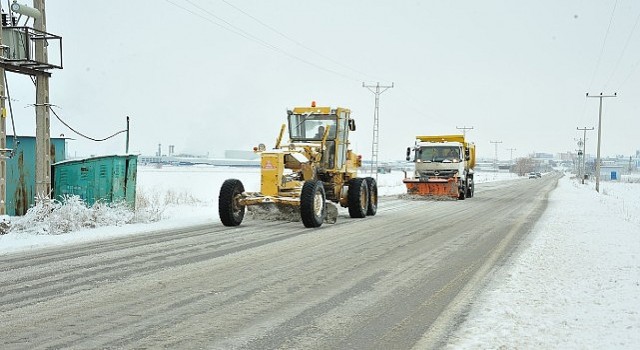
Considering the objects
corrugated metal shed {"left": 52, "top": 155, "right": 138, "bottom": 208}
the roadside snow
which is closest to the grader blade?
corrugated metal shed {"left": 52, "top": 155, "right": 138, "bottom": 208}

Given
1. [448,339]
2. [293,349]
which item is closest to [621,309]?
[448,339]

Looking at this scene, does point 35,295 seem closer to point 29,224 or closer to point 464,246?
point 29,224

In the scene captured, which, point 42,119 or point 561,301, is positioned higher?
point 42,119

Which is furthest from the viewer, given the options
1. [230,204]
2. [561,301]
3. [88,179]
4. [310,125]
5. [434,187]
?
[434,187]

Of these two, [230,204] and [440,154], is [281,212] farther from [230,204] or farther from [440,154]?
[440,154]

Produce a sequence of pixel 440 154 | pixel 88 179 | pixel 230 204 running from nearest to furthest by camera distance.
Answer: pixel 230 204 < pixel 88 179 < pixel 440 154

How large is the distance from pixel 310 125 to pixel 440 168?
507 inches

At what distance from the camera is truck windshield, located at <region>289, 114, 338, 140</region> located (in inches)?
634

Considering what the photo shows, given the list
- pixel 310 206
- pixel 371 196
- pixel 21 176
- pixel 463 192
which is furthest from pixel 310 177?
pixel 463 192

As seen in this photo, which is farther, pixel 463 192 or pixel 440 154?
pixel 463 192

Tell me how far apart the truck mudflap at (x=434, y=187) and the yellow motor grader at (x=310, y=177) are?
9677mm

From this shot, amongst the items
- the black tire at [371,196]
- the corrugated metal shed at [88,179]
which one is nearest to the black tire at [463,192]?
the black tire at [371,196]

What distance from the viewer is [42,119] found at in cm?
1309

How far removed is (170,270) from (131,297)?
1.60 metres
